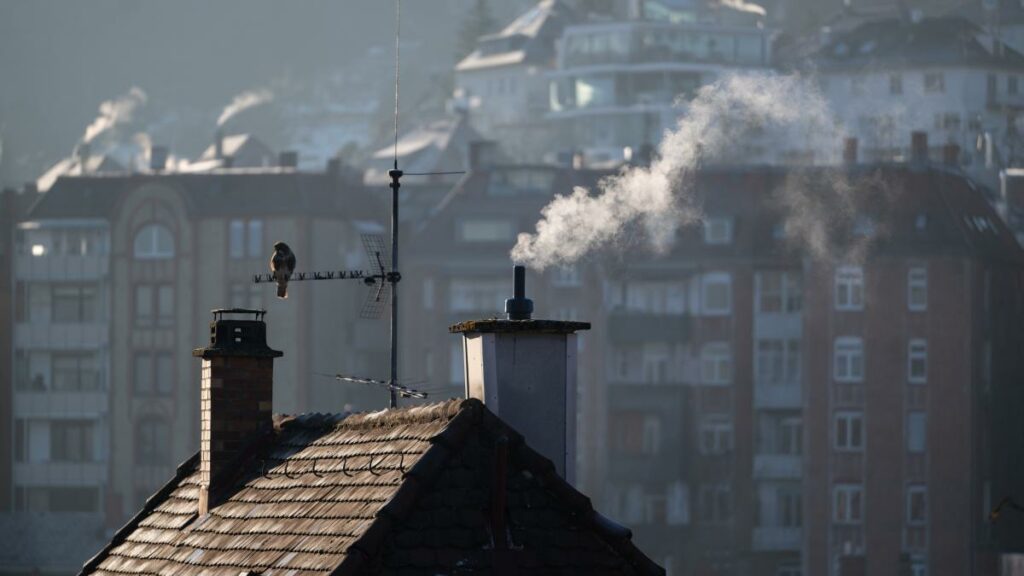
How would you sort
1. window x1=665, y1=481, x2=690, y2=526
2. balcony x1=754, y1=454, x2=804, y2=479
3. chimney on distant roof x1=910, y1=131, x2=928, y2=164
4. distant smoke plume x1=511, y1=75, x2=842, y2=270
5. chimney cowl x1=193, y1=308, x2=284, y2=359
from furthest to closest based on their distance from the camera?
chimney on distant roof x1=910, y1=131, x2=928, y2=164, window x1=665, y1=481, x2=690, y2=526, balcony x1=754, y1=454, x2=804, y2=479, distant smoke plume x1=511, y1=75, x2=842, y2=270, chimney cowl x1=193, y1=308, x2=284, y2=359

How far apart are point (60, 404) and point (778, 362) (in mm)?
30460

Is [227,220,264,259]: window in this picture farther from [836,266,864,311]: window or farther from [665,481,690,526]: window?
[836,266,864,311]: window

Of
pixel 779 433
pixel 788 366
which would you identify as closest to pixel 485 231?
pixel 788 366

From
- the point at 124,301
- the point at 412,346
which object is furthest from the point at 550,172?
the point at 124,301

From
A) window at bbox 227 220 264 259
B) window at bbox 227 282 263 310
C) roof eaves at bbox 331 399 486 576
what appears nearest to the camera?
roof eaves at bbox 331 399 486 576

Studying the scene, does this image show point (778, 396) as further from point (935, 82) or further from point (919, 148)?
point (935, 82)

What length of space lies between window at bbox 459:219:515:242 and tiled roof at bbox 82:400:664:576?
285 feet

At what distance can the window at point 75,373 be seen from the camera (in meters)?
115

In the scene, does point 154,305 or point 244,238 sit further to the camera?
point 154,305

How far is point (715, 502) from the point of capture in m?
104

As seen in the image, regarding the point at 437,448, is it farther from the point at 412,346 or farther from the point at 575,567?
the point at 412,346

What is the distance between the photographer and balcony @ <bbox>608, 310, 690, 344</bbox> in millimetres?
108125

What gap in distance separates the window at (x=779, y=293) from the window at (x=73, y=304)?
2835cm

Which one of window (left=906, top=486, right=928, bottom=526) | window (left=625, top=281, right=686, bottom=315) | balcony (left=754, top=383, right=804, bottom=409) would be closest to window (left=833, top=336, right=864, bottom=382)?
balcony (left=754, top=383, right=804, bottom=409)
